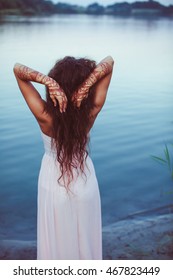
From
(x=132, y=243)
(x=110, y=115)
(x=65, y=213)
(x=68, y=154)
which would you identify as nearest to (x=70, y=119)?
(x=68, y=154)

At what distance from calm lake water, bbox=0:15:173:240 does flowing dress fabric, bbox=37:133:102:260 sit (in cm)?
106

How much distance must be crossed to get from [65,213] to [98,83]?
60cm

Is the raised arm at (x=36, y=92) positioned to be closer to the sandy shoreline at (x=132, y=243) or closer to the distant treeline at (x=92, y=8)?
the distant treeline at (x=92, y=8)

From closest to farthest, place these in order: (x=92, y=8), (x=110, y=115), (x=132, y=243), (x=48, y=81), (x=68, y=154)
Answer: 1. (x=48, y=81)
2. (x=68, y=154)
3. (x=132, y=243)
4. (x=92, y=8)
5. (x=110, y=115)

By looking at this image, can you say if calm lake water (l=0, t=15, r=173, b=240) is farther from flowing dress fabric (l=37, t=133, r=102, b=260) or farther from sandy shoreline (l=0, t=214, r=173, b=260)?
flowing dress fabric (l=37, t=133, r=102, b=260)

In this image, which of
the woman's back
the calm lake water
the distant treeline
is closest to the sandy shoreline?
the calm lake water

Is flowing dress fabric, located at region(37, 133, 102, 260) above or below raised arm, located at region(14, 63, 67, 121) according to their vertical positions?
below

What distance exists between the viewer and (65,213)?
6.32 feet

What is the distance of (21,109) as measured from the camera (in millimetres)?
3170

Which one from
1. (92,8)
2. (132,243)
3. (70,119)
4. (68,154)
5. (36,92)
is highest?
(92,8)

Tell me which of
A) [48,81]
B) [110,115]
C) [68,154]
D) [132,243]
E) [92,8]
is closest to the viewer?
[48,81]

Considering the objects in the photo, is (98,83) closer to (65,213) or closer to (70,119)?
(70,119)

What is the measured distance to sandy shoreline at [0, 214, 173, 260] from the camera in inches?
103

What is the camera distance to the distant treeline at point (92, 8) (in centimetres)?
283
